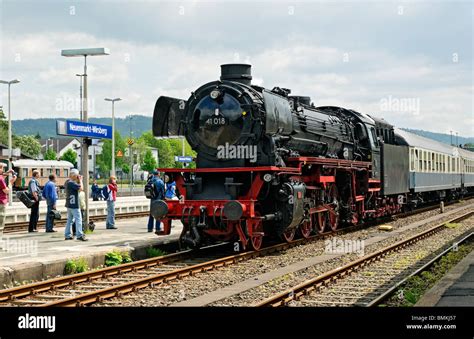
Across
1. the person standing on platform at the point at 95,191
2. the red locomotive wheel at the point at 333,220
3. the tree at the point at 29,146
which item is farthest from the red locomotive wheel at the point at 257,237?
the tree at the point at 29,146

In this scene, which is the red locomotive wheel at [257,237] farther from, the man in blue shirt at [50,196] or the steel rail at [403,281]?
the man in blue shirt at [50,196]

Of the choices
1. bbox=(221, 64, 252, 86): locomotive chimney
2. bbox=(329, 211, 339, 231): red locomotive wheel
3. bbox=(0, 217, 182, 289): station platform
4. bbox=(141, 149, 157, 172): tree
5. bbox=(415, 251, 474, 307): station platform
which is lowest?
bbox=(415, 251, 474, 307): station platform

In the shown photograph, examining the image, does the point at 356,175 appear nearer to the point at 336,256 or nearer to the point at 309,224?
the point at 309,224

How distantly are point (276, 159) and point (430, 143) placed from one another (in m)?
20.7

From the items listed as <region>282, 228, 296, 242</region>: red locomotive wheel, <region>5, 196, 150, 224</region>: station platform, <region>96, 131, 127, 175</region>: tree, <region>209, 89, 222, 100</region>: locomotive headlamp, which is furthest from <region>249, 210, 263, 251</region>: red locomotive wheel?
<region>96, 131, 127, 175</region>: tree

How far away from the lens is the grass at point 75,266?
37.2 ft

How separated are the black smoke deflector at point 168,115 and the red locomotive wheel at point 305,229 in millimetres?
4063

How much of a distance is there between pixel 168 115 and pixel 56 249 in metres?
4.13

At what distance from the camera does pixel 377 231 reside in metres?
19.4

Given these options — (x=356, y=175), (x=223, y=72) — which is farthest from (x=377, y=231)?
(x=223, y=72)

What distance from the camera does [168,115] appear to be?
14820mm

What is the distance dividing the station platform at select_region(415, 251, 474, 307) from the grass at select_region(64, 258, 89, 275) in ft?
20.5

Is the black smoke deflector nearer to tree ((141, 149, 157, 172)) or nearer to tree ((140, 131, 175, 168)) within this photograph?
tree ((141, 149, 157, 172))

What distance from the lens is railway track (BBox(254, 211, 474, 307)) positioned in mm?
8703
